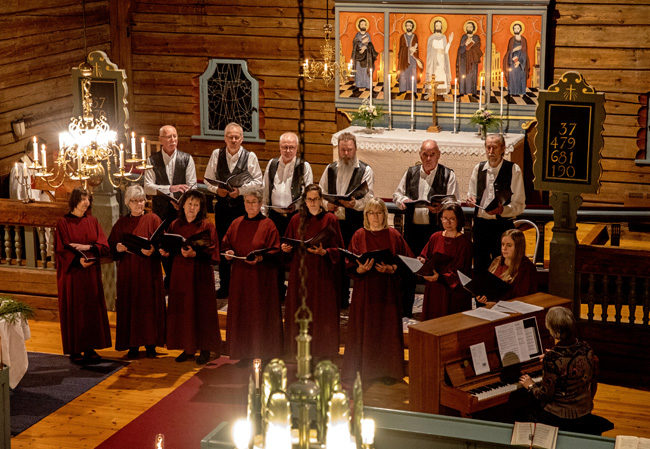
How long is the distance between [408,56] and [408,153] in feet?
6.63

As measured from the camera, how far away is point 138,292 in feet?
31.5

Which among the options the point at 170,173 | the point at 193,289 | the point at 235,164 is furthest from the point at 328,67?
the point at 193,289

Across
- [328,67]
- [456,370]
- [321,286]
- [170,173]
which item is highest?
[328,67]

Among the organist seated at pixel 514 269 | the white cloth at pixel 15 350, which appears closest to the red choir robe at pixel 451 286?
the organist seated at pixel 514 269

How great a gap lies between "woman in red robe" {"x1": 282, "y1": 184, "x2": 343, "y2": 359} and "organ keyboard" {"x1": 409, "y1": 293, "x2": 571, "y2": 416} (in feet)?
5.30

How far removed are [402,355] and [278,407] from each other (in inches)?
204

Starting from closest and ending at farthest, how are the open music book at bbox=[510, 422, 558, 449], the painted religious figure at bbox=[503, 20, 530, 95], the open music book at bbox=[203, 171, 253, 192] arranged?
the open music book at bbox=[510, 422, 558, 449], the open music book at bbox=[203, 171, 253, 192], the painted religious figure at bbox=[503, 20, 530, 95]

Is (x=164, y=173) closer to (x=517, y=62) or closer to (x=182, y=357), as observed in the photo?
(x=182, y=357)

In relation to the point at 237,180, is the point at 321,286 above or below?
below

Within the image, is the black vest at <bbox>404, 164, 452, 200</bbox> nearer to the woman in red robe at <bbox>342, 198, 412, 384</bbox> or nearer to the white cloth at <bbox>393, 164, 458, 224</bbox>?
the white cloth at <bbox>393, 164, 458, 224</bbox>

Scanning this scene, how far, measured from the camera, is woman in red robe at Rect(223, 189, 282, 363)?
9.27m

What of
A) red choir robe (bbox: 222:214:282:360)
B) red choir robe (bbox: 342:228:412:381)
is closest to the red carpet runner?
red choir robe (bbox: 222:214:282:360)

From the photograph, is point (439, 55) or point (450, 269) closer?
point (450, 269)

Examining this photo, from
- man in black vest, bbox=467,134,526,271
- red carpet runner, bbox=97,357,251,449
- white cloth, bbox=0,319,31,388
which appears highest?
man in black vest, bbox=467,134,526,271
